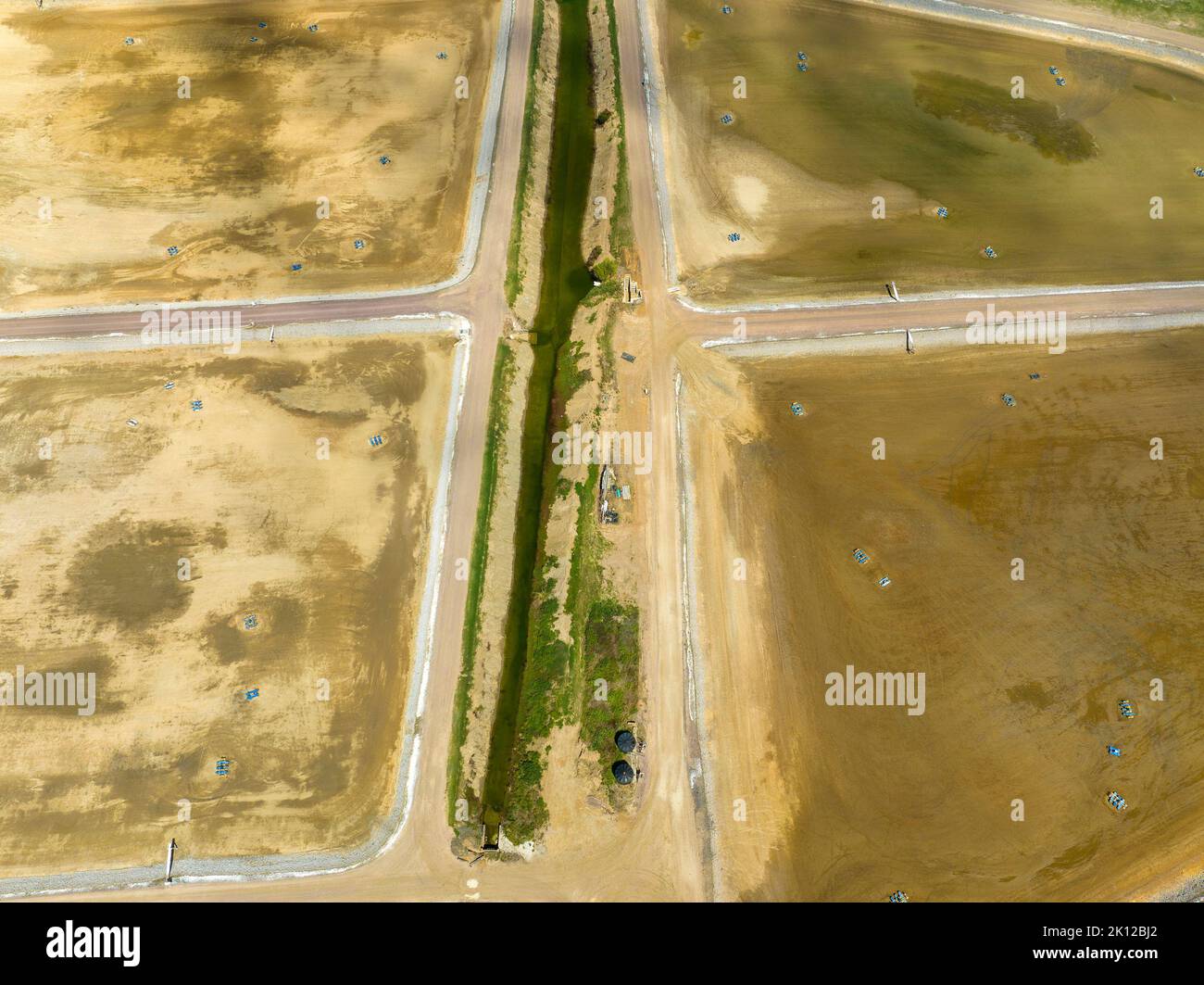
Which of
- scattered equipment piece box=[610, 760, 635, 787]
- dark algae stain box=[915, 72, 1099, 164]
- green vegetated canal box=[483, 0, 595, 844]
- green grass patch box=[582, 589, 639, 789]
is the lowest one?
scattered equipment piece box=[610, 760, 635, 787]

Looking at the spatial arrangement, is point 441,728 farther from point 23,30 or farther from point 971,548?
point 23,30

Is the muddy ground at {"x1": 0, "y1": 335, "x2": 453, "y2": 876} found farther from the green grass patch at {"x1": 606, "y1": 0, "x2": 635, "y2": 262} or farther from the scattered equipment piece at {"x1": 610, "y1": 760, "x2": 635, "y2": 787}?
the green grass patch at {"x1": 606, "y1": 0, "x2": 635, "y2": 262}

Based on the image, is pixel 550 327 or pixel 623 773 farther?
pixel 550 327

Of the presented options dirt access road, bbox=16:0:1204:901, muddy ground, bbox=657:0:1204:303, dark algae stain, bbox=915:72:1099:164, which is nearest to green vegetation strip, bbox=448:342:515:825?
dirt access road, bbox=16:0:1204:901

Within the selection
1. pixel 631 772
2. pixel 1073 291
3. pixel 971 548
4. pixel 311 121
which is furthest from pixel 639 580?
pixel 311 121

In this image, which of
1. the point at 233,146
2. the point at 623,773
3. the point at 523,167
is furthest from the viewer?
the point at 233,146

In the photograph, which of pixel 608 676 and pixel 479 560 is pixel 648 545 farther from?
pixel 479 560

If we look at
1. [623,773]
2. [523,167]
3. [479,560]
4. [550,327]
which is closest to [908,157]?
[523,167]
